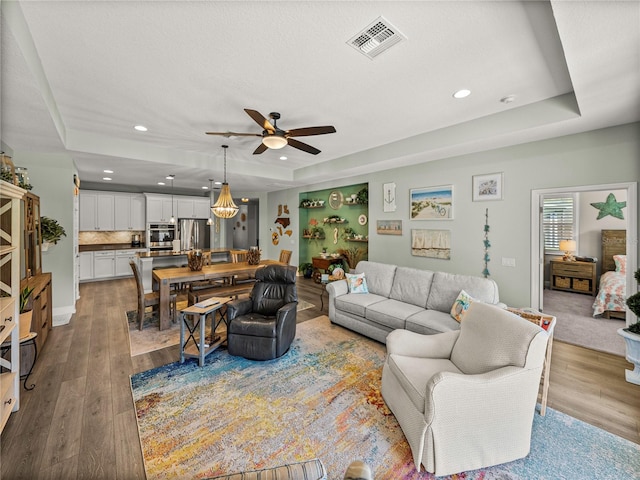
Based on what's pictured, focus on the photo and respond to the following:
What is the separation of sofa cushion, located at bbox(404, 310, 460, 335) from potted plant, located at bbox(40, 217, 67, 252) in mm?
5411

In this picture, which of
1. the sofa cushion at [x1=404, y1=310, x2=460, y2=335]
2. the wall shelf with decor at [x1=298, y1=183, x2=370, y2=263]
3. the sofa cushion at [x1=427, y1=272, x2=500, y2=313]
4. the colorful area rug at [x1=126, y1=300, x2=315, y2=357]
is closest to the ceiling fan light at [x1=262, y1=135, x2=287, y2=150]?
the sofa cushion at [x1=404, y1=310, x2=460, y2=335]

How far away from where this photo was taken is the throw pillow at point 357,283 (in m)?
4.25

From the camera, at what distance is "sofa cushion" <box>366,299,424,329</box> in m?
3.33

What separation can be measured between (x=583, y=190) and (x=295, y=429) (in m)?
4.21

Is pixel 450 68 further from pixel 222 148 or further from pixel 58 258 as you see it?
pixel 58 258

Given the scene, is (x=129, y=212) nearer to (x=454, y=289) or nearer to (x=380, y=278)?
(x=380, y=278)

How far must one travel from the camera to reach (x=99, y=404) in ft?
7.71

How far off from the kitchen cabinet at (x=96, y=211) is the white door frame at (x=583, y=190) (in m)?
9.26

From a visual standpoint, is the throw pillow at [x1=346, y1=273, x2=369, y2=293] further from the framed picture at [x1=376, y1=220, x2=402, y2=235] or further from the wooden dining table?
the wooden dining table

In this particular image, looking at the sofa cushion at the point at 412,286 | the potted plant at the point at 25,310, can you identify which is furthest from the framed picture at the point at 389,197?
the potted plant at the point at 25,310

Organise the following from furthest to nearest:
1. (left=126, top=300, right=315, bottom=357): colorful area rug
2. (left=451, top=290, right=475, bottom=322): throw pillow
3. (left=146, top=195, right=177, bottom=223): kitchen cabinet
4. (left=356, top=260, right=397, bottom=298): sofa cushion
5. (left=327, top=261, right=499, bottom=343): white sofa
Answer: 1. (left=146, top=195, right=177, bottom=223): kitchen cabinet
2. (left=356, top=260, right=397, bottom=298): sofa cushion
3. (left=126, top=300, right=315, bottom=357): colorful area rug
4. (left=327, top=261, right=499, bottom=343): white sofa
5. (left=451, top=290, right=475, bottom=322): throw pillow

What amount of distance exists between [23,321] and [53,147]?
2.61 m

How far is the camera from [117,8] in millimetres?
1746

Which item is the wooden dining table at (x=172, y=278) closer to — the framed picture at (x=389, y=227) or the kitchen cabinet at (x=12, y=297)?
the kitchen cabinet at (x=12, y=297)
